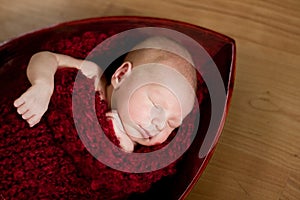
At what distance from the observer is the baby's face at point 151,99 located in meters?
0.61

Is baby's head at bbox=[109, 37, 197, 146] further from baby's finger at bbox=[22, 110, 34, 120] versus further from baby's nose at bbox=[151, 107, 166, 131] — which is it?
baby's finger at bbox=[22, 110, 34, 120]

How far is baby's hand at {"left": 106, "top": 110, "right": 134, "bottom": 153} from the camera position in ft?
2.06

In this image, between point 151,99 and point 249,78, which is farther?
point 249,78

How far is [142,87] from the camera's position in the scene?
62cm

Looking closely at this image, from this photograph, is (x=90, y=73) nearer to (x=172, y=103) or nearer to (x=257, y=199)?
(x=172, y=103)

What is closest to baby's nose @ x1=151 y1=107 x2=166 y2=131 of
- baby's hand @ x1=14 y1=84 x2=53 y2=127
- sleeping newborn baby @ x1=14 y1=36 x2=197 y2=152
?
sleeping newborn baby @ x1=14 y1=36 x2=197 y2=152

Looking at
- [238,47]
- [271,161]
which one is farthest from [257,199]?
[238,47]

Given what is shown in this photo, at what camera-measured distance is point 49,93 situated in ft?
1.97

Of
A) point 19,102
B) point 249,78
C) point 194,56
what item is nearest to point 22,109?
point 19,102

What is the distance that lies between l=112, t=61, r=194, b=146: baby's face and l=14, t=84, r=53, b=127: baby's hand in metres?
0.08

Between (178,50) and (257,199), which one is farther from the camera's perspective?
(257,199)

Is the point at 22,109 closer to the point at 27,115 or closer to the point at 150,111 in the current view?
the point at 27,115

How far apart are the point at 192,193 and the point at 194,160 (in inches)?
4.0

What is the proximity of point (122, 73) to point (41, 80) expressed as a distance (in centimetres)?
10
